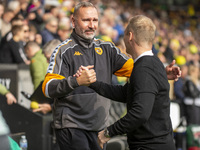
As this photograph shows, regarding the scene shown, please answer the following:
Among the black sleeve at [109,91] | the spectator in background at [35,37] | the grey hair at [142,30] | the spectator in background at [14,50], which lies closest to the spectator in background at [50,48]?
the spectator in background at [14,50]

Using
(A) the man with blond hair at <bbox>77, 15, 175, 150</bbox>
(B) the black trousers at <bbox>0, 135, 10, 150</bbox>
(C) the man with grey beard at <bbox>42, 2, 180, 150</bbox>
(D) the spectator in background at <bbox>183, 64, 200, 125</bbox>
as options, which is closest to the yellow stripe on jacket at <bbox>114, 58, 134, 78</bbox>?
(C) the man with grey beard at <bbox>42, 2, 180, 150</bbox>

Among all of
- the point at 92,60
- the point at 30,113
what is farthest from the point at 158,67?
the point at 30,113

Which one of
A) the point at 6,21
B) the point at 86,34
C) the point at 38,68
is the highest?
the point at 6,21

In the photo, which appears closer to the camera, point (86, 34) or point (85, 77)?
point (85, 77)

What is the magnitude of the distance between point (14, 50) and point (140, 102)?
4.11 metres

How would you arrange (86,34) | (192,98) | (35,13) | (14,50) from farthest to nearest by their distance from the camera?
(192,98) → (35,13) → (14,50) → (86,34)

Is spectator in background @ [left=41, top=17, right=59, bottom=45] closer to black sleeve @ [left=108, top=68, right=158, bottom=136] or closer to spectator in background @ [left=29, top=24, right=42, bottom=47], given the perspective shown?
spectator in background @ [left=29, top=24, right=42, bottom=47]

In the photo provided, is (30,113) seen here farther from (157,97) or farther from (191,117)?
(191,117)

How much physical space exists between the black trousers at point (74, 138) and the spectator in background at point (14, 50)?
10.3 feet

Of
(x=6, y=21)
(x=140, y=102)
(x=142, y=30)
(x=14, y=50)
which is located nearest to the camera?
(x=140, y=102)

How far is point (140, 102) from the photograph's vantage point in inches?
107

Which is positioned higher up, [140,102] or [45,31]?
[45,31]

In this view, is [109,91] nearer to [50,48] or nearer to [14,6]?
[50,48]

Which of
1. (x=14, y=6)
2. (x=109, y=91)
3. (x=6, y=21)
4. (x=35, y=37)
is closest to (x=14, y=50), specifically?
(x=35, y=37)
